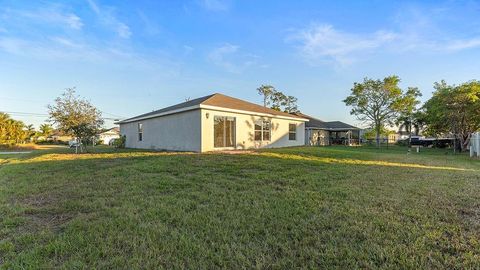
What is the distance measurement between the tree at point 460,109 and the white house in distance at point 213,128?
1083cm

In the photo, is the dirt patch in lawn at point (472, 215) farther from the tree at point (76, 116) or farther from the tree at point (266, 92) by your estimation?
the tree at point (266, 92)

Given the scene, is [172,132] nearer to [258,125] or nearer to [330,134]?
[258,125]

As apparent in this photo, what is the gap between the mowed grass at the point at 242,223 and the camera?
266 cm

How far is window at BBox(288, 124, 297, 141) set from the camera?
64.4 ft

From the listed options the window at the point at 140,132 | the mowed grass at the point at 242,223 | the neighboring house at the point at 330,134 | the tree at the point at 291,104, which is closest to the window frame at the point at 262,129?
the window at the point at 140,132

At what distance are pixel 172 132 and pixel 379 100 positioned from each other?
2620 cm

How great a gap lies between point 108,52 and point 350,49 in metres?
13.8

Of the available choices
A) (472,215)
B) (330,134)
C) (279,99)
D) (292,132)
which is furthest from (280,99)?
(472,215)

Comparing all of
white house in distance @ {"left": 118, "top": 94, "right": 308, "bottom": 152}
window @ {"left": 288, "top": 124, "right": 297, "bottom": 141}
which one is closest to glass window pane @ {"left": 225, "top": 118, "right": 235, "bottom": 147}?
white house in distance @ {"left": 118, "top": 94, "right": 308, "bottom": 152}

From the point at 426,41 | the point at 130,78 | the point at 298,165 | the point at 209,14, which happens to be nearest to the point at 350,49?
the point at 426,41

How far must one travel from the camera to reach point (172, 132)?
51.2 ft

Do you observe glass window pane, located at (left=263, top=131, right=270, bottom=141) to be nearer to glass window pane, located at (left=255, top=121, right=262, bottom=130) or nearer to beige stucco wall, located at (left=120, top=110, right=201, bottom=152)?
glass window pane, located at (left=255, top=121, right=262, bottom=130)

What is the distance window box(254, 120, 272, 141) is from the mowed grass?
9919 millimetres

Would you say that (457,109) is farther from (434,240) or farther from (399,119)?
(434,240)
